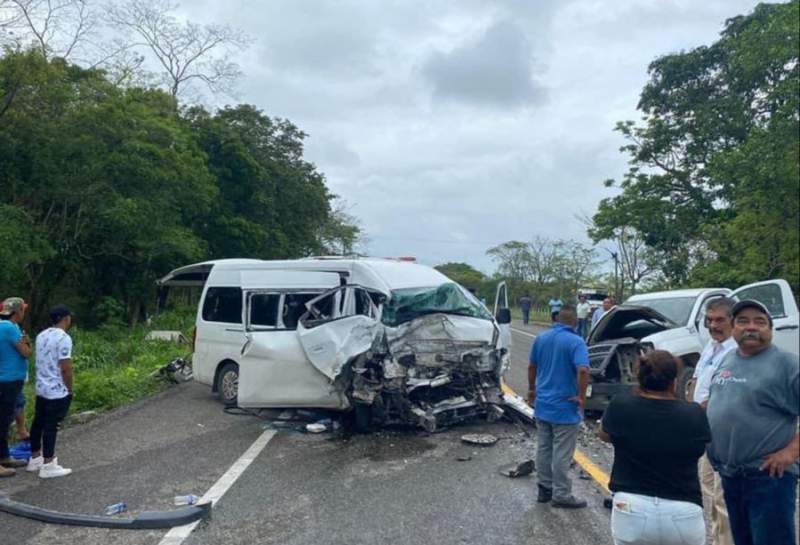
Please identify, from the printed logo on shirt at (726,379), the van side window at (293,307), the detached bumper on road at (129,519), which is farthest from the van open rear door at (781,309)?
the van side window at (293,307)

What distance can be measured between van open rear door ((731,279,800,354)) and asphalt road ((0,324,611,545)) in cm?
211

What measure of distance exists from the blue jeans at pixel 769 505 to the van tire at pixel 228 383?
27.9 feet

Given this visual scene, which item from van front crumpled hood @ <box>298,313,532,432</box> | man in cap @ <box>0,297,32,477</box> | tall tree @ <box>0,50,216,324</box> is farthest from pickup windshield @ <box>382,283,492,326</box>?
tall tree @ <box>0,50,216,324</box>

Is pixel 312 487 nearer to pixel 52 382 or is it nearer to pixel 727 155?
pixel 52 382

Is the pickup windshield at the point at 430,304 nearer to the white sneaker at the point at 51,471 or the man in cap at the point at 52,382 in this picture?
the man in cap at the point at 52,382

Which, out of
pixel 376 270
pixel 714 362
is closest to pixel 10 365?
pixel 376 270

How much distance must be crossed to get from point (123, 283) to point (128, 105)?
8.72 meters

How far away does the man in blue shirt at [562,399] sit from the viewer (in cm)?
580

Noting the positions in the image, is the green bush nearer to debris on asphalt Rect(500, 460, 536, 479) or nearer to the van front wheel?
the van front wheel

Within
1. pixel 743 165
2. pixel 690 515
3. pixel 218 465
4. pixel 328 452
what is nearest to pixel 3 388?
pixel 218 465

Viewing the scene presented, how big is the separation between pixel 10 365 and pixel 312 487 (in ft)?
10.1

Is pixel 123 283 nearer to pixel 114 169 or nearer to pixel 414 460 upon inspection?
pixel 114 169

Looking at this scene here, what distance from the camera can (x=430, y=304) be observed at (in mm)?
9086

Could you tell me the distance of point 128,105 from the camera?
22.0 metres
